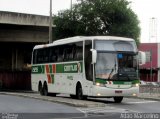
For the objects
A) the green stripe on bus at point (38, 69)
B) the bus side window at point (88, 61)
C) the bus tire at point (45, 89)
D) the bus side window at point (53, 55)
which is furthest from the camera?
the green stripe on bus at point (38, 69)

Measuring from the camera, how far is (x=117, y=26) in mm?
48969

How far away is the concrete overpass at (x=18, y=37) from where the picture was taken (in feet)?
184

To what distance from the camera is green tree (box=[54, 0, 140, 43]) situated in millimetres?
48656

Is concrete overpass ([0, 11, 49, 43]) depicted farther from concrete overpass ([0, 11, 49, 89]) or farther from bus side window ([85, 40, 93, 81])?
bus side window ([85, 40, 93, 81])

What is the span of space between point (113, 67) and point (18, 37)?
3658 cm

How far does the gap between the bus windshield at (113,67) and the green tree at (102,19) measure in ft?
72.5

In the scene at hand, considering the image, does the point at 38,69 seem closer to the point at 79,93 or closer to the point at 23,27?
the point at 79,93

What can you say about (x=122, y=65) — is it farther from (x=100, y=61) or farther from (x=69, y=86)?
(x=69, y=86)

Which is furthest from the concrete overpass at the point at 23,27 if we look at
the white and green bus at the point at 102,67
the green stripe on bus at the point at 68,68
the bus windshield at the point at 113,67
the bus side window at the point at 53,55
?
the bus windshield at the point at 113,67

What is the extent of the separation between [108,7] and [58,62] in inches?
741

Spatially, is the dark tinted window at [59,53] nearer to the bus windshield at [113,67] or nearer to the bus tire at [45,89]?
the bus tire at [45,89]

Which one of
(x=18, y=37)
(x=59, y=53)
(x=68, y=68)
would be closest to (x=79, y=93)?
(x=68, y=68)

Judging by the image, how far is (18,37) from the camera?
2425 inches

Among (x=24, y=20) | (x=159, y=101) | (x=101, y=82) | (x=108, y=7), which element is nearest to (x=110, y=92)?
(x=101, y=82)
